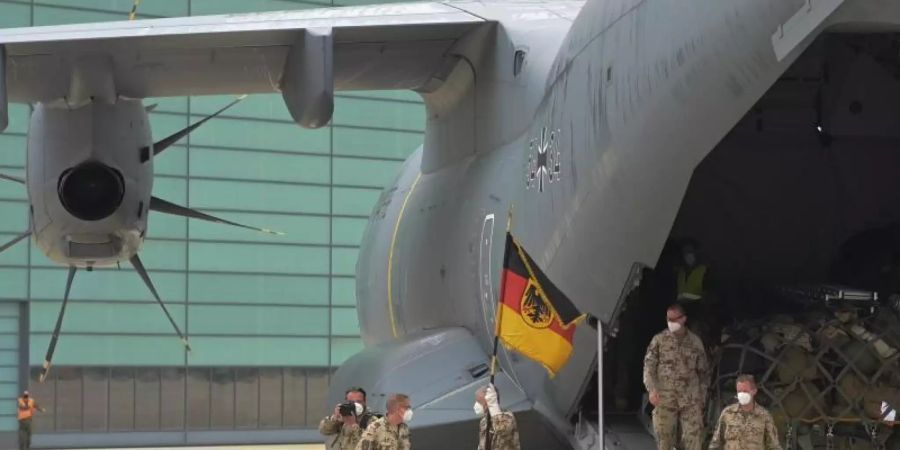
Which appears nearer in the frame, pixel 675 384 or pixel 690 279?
pixel 675 384

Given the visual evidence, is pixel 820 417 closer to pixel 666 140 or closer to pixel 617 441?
pixel 617 441

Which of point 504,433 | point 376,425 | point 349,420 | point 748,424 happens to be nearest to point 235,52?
point 349,420

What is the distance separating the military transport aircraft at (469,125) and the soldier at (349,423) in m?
0.45

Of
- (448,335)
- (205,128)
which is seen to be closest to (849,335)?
(448,335)

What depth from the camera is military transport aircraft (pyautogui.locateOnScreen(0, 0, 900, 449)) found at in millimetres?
5824

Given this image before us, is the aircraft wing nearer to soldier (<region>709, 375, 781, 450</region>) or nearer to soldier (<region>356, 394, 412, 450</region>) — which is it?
soldier (<region>356, 394, 412, 450</region>)

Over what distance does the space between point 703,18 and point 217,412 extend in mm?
20975

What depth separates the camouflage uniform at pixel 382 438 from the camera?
6.76 meters

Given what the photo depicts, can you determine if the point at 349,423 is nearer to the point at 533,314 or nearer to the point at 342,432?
the point at 342,432

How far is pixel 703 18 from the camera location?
18.2 ft

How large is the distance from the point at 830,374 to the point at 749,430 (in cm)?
87

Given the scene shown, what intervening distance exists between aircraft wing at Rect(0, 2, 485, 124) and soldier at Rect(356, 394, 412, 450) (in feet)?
8.80

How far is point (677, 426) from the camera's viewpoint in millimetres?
7082

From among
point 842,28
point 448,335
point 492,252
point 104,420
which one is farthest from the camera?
point 104,420
